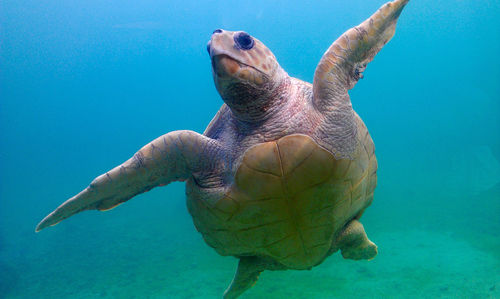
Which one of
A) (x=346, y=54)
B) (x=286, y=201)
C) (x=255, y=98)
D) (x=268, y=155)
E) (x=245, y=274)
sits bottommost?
(x=245, y=274)

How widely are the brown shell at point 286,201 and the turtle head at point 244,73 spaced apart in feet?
1.24

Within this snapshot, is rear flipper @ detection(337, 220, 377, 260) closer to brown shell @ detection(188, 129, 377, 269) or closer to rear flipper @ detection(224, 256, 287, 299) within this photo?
brown shell @ detection(188, 129, 377, 269)


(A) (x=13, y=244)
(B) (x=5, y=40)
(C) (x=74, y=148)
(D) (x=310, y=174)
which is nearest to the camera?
(D) (x=310, y=174)

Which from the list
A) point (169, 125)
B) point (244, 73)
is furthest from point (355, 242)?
point (169, 125)

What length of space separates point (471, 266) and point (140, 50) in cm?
3512

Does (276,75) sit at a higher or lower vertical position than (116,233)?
lower

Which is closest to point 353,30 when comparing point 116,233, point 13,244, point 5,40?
point 116,233

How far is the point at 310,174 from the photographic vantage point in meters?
2.05

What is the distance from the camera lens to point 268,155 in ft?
6.57

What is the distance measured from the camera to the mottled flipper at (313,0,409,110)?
210 centimetres

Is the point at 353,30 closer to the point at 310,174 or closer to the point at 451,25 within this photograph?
the point at 310,174

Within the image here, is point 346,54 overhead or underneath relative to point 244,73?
overhead

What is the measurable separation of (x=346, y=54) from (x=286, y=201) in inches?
48.8

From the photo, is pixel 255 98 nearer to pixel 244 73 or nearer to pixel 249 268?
pixel 244 73
